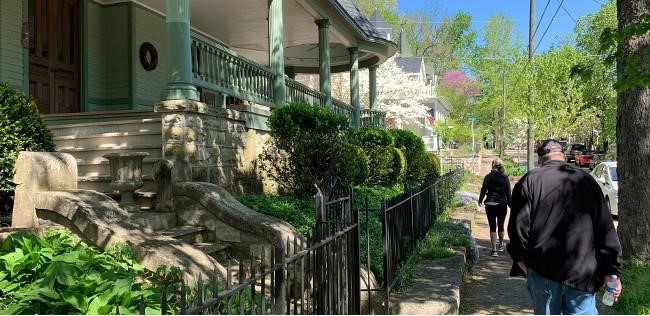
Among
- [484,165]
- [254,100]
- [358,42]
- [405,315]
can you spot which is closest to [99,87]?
[254,100]

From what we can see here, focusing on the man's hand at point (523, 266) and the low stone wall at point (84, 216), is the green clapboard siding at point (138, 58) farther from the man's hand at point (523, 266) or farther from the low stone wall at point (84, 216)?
the man's hand at point (523, 266)

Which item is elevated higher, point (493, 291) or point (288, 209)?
point (288, 209)

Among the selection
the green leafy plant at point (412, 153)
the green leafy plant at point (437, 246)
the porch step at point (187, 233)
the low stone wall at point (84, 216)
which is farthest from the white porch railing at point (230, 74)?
the green leafy plant at point (412, 153)

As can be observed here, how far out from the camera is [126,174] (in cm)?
674

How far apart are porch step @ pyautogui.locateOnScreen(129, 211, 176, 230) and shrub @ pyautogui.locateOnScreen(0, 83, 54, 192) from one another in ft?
4.31

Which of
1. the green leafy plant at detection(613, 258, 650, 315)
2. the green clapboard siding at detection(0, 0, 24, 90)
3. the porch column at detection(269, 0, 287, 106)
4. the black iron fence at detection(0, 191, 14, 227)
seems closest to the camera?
the green leafy plant at detection(613, 258, 650, 315)

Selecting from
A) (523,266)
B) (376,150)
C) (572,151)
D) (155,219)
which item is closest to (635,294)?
(523,266)

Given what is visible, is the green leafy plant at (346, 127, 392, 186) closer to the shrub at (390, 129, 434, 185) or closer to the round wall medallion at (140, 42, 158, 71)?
the shrub at (390, 129, 434, 185)

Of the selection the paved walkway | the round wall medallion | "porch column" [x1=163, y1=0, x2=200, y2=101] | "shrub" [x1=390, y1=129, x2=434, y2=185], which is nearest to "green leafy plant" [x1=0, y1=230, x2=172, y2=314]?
"porch column" [x1=163, y1=0, x2=200, y2=101]

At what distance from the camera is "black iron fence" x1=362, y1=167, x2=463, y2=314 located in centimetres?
571

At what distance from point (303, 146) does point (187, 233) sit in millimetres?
3640

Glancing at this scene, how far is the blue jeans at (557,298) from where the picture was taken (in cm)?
384

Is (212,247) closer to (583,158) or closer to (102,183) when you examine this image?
(102,183)

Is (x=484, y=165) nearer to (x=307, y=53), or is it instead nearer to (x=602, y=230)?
(x=307, y=53)
